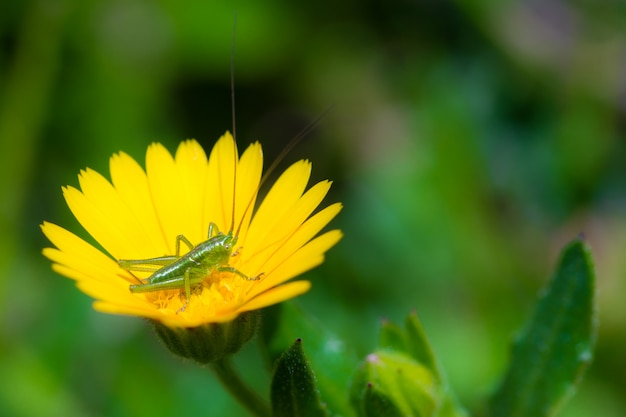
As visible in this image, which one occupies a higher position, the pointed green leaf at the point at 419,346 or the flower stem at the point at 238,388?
the pointed green leaf at the point at 419,346

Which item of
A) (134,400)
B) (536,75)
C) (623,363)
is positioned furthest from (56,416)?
(536,75)

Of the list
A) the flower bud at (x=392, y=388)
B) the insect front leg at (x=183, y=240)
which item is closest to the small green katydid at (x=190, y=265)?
the insect front leg at (x=183, y=240)

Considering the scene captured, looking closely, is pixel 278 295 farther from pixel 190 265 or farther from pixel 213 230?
pixel 213 230

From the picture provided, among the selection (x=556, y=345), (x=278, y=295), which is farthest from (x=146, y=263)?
(x=556, y=345)

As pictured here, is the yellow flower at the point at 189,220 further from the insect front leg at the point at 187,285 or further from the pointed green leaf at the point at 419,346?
the pointed green leaf at the point at 419,346

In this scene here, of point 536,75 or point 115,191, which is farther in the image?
point 536,75

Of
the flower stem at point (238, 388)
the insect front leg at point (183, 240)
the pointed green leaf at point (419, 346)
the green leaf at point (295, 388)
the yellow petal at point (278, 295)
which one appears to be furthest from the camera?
the insect front leg at point (183, 240)

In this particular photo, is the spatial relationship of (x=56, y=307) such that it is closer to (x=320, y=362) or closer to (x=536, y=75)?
(x=320, y=362)
